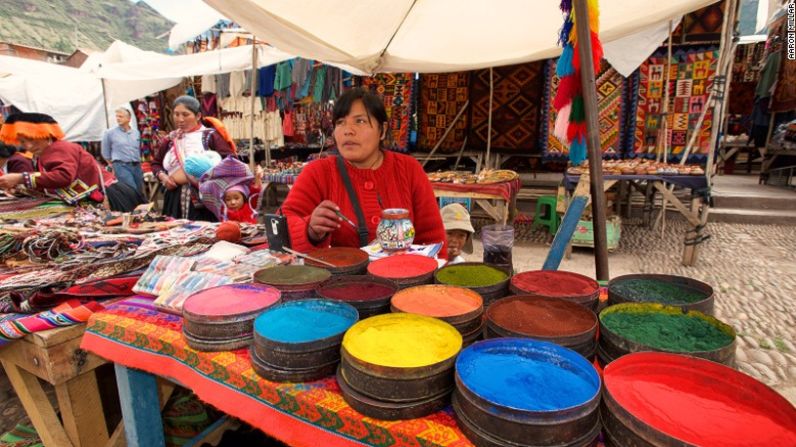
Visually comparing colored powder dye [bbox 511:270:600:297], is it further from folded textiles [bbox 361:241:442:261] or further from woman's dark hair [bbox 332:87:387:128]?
woman's dark hair [bbox 332:87:387:128]

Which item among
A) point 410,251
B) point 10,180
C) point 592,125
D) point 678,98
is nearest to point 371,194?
point 410,251

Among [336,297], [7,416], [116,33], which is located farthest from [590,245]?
[116,33]

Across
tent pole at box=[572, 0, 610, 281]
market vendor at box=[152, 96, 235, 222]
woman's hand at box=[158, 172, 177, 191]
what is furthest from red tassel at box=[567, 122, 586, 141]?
woman's hand at box=[158, 172, 177, 191]

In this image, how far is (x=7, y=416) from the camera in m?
2.46

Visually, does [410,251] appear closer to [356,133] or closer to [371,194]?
[371,194]

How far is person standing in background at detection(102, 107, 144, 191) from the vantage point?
706 centimetres

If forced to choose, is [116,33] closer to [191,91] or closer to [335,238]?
[191,91]

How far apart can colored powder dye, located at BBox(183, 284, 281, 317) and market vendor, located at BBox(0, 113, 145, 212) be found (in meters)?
3.00

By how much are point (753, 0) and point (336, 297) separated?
776 cm

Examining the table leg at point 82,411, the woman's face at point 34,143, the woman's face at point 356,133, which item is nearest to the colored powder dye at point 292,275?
the woman's face at point 356,133

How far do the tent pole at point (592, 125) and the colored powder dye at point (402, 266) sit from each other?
823mm

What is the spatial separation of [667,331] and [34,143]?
175 inches

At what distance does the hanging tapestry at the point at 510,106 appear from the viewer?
6.85 m

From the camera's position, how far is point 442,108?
7453 millimetres
